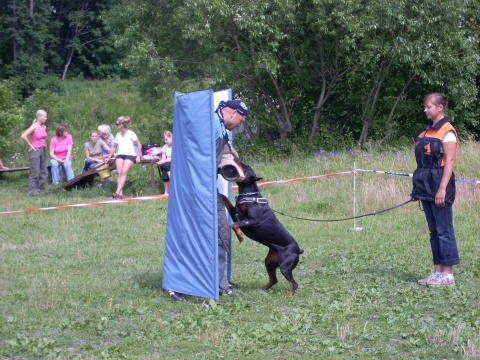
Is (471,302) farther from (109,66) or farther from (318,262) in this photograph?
(109,66)

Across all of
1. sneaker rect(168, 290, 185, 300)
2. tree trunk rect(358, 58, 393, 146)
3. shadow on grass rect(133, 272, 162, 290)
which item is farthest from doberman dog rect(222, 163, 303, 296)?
tree trunk rect(358, 58, 393, 146)

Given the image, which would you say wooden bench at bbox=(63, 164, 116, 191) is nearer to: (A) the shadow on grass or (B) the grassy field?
(B) the grassy field

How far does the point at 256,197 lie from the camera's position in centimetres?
657

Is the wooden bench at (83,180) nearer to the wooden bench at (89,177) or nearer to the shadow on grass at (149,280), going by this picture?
the wooden bench at (89,177)

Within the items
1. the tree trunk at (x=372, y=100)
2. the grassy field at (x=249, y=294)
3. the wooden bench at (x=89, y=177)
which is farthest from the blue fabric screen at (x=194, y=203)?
the tree trunk at (x=372, y=100)

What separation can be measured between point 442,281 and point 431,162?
1176 millimetres

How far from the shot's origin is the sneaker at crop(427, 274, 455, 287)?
700 centimetres

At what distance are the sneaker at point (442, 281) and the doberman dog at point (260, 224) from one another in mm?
1411

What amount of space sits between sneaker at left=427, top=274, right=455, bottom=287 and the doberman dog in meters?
1.41

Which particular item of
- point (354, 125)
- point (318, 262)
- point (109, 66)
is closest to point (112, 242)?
point (318, 262)

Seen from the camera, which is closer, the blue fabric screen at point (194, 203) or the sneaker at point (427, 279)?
the blue fabric screen at point (194, 203)

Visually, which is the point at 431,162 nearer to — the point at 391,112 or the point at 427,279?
the point at 427,279

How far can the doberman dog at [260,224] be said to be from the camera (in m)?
6.52

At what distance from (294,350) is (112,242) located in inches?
189
